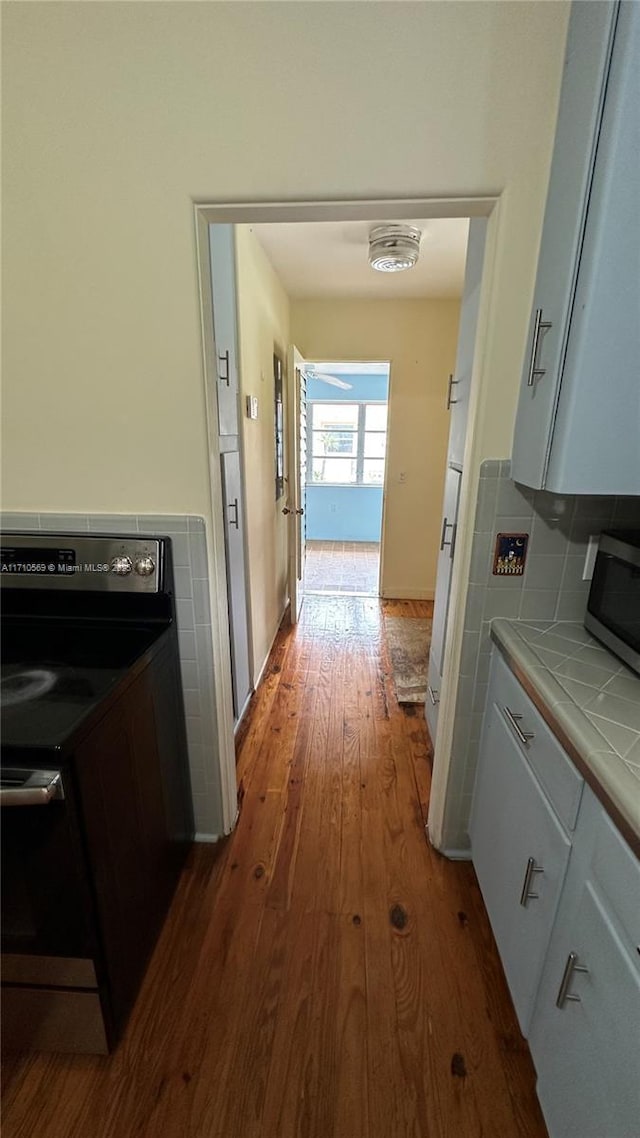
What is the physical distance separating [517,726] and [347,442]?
5945 mm

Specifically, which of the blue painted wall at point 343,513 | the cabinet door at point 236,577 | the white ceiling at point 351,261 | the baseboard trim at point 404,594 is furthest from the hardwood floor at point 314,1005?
the blue painted wall at point 343,513

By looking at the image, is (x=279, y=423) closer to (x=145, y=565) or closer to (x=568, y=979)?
(x=145, y=565)

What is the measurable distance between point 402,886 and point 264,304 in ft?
9.82

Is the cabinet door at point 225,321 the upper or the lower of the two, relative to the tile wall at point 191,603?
upper

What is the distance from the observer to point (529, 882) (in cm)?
109

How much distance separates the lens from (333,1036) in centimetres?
120

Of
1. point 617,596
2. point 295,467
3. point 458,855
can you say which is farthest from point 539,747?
point 295,467

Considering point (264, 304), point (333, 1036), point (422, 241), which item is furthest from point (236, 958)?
point (422, 241)

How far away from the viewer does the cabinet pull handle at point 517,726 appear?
112 cm

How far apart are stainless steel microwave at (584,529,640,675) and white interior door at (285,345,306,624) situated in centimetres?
249

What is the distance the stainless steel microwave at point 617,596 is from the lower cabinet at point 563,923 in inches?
10.6

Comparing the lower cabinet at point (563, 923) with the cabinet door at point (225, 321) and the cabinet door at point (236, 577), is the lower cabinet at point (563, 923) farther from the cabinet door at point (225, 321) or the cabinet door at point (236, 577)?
the cabinet door at point (225, 321)

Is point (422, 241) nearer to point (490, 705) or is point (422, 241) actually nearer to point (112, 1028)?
point (490, 705)

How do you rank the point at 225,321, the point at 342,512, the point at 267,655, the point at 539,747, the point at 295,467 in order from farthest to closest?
the point at 342,512, the point at 295,467, the point at 267,655, the point at 225,321, the point at 539,747
